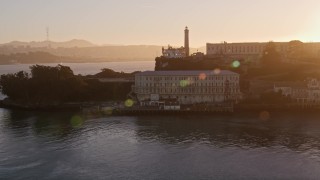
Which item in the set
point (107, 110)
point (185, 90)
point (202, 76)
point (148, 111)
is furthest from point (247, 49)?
point (107, 110)

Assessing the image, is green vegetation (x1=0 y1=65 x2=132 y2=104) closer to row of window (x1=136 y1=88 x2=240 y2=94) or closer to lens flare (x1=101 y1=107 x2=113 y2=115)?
row of window (x1=136 y1=88 x2=240 y2=94)

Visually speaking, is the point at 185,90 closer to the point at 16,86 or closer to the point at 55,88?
the point at 55,88

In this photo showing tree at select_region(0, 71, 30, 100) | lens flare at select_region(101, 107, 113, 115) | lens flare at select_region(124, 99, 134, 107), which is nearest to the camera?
lens flare at select_region(101, 107, 113, 115)

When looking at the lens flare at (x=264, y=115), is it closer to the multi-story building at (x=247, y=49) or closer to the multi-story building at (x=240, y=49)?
the multi-story building at (x=247, y=49)

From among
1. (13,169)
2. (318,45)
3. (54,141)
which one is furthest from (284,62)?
(13,169)

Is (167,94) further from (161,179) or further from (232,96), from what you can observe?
(161,179)

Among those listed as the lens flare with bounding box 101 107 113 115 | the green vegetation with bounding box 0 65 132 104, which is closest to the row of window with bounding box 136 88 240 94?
the green vegetation with bounding box 0 65 132 104

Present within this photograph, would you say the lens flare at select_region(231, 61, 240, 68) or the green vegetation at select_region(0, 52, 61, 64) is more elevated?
the green vegetation at select_region(0, 52, 61, 64)
